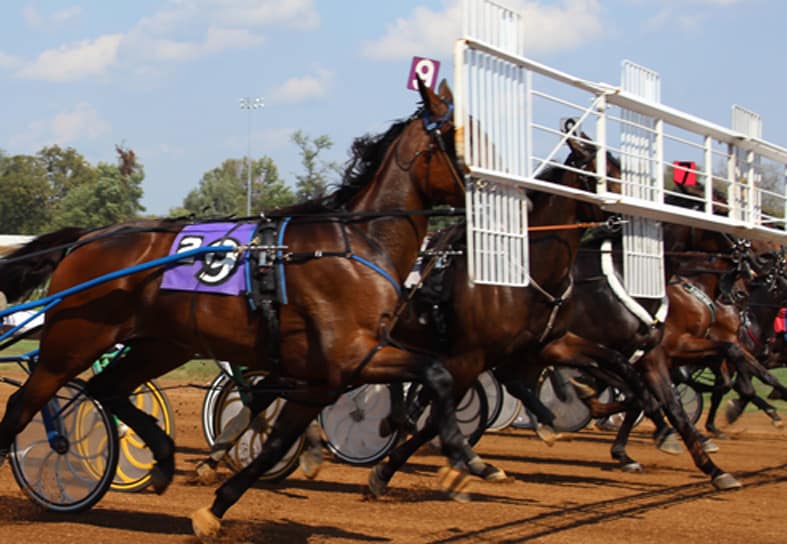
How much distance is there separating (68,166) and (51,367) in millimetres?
47016

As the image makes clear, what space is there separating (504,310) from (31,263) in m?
3.06

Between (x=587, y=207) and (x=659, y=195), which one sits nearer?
(x=659, y=195)

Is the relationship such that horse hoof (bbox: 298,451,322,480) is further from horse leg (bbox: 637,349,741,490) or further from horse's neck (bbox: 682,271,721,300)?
horse's neck (bbox: 682,271,721,300)

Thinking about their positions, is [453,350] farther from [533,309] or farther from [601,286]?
[601,286]

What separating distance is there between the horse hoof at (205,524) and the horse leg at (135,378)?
0.94 metres

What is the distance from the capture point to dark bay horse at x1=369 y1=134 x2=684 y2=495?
24.2 feet

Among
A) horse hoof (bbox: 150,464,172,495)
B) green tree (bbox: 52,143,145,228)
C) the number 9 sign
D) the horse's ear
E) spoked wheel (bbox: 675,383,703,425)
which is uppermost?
green tree (bbox: 52,143,145,228)

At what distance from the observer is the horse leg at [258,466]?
5.70 metres

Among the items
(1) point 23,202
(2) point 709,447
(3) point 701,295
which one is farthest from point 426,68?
(1) point 23,202

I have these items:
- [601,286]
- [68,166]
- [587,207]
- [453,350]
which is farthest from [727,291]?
[68,166]

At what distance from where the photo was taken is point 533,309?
7523mm

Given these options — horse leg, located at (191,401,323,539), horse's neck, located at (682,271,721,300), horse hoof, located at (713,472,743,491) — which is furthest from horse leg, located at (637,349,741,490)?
horse leg, located at (191,401,323,539)

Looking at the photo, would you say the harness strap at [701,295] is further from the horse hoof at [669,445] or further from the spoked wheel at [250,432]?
the spoked wheel at [250,432]

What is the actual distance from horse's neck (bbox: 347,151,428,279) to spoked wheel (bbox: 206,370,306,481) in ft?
6.29
